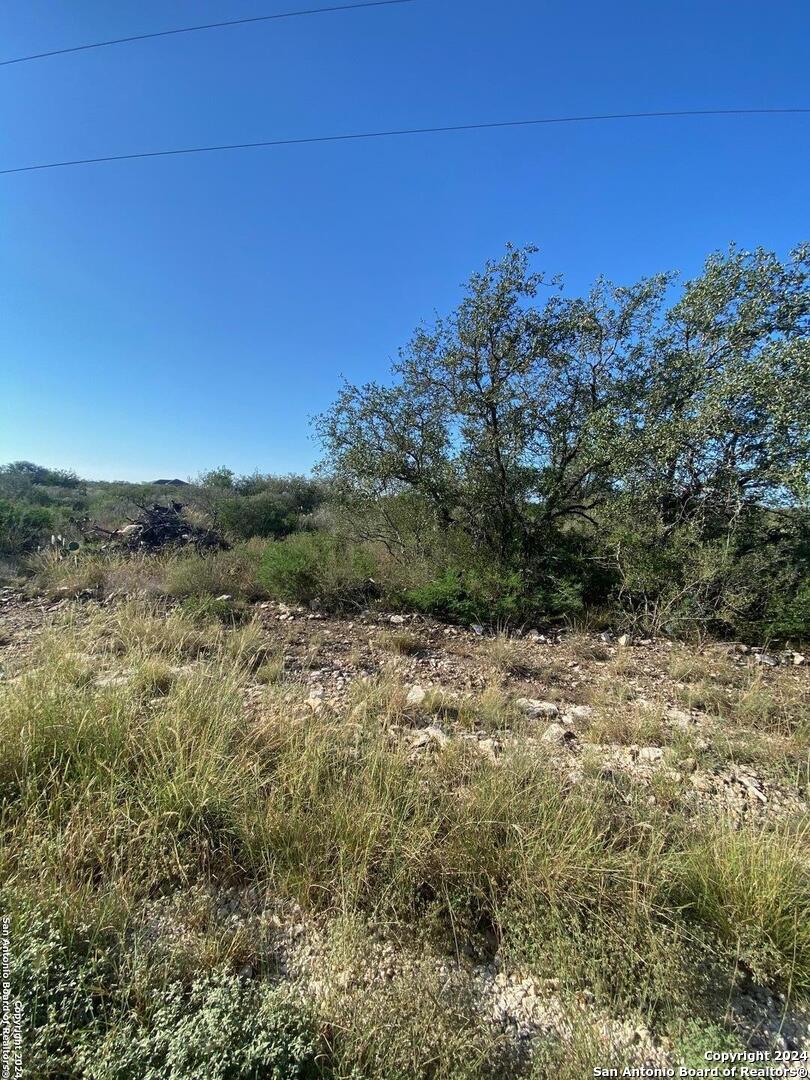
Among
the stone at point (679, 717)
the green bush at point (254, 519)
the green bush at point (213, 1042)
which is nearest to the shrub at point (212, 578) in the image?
the green bush at point (254, 519)

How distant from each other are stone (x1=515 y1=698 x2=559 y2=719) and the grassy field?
1.10 ft

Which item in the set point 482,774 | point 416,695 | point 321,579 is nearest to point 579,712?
point 416,695

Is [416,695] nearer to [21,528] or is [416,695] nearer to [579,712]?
[579,712]

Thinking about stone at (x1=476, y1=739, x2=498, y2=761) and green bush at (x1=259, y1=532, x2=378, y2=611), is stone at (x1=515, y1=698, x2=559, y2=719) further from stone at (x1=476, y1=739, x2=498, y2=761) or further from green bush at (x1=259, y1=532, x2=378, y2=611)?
green bush at (x1=259, y1=532, x2=378, y2=611)

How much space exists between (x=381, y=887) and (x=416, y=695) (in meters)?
1.85

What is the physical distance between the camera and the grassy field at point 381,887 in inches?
47.7

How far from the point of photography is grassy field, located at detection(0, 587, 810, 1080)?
1.21 meters

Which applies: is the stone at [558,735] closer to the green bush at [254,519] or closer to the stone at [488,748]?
A: the stone at [488,748]

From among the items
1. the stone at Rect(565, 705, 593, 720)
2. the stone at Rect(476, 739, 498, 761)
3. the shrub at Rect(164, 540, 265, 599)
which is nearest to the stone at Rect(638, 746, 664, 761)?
the stone at Rect(565, 705, 593, 720)

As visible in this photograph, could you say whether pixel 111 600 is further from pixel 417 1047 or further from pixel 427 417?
pixel 417 1047

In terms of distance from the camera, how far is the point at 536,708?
11.5 feet

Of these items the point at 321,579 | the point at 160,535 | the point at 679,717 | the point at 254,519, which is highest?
the point at 254,519

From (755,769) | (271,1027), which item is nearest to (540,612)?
(755,769)

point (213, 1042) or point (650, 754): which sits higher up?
point (213, 1042)
